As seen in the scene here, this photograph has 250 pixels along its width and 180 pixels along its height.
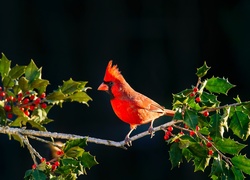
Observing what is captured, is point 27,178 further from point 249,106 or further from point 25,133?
point 249,106

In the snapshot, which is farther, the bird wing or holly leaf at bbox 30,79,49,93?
the bird wing

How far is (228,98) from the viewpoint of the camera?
351 cm

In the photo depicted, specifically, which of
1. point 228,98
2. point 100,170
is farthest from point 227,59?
point 100,170

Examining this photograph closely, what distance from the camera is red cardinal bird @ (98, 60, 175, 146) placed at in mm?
1331

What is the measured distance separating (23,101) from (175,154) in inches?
11.1

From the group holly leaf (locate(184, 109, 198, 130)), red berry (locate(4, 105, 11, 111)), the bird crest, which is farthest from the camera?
the bird crest

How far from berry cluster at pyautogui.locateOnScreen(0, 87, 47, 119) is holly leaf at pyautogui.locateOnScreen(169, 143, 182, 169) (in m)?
0.24

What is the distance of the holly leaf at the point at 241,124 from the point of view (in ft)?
A: 3.54

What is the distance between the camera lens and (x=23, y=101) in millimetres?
1171

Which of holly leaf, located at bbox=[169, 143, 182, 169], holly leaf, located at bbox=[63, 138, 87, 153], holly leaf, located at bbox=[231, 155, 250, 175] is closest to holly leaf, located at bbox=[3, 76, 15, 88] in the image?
holly leaf, located at bbox=[63, 138, 87, 153]

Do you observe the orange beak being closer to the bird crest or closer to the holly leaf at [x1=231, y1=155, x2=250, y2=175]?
the bird crest

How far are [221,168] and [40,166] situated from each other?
30cm

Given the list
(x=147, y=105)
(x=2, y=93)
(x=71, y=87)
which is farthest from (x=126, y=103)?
(x=2, y=93)

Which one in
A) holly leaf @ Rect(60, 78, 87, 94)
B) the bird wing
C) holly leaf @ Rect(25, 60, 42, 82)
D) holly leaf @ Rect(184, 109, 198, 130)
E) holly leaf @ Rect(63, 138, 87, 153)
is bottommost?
holly leaf @ Rect(63, 138, 87, 153)
